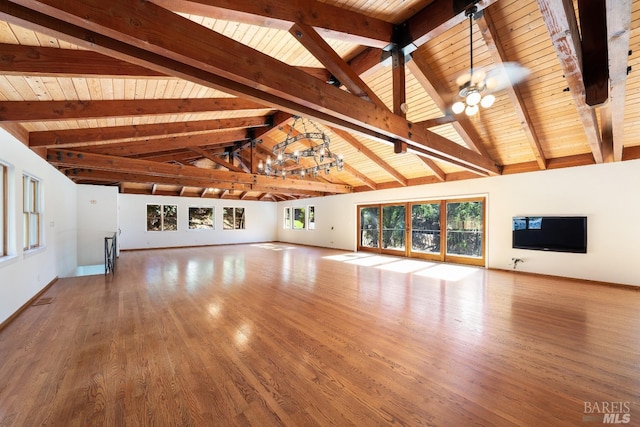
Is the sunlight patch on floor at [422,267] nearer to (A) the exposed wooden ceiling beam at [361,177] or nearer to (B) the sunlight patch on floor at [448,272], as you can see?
(B) the sunlight patch on floor at [448,272]

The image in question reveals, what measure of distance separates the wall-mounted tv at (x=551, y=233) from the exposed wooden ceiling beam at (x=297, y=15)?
544 centimetres

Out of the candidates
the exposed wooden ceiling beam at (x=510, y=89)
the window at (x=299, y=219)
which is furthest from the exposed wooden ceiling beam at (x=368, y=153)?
the window at (x=299, y=219)

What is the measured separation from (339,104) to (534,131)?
4536 millimetres

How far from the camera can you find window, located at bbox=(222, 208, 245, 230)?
533 inches

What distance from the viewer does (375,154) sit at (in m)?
7.60

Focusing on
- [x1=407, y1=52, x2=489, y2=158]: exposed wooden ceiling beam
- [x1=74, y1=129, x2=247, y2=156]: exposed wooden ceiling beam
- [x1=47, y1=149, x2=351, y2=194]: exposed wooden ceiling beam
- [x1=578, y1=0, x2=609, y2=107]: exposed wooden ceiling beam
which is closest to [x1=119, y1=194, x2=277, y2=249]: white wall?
[x1=47, y1=149, x2=351, y2=194]: exposed wooden ceiling beam

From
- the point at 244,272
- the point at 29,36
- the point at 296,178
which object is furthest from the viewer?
the point at 296,178

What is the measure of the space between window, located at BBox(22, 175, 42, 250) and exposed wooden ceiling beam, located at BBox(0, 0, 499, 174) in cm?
388

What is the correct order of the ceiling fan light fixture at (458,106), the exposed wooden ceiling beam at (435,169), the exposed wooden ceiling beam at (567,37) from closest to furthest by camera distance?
the exposed wooden ceiling beam at (567,37)
the ceiling fan light fixture at (458,106)
the exposed wooden ceiling beam at (435,169)

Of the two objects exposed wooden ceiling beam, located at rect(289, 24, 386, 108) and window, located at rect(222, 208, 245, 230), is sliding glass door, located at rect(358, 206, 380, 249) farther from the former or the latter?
exposed wooden ceiling beam, located at rect(289, 24, 386, 108)

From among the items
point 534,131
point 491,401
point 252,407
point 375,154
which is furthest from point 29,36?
point 534,131

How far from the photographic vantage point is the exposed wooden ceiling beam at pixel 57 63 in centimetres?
227

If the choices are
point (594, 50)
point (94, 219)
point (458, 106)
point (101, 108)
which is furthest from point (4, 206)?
point (594, 50)

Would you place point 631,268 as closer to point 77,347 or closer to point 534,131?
point 534,131
